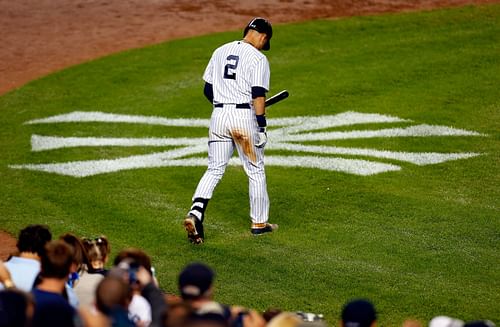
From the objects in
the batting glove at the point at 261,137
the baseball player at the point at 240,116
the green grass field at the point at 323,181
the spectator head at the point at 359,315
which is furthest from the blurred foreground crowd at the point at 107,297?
the batting glove at the point at 261,137

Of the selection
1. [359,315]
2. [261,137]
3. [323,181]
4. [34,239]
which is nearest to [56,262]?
[34,239]

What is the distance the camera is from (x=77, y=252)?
759cm

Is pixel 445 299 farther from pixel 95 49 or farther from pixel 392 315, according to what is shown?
pixel 95 49

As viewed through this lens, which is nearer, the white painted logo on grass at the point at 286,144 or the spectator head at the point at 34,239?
the spectator head at the point at 34,239

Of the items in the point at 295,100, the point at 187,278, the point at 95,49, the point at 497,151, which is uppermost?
the point at 95,49

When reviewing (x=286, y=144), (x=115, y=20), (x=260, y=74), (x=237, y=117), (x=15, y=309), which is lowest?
(x=15, y=309)

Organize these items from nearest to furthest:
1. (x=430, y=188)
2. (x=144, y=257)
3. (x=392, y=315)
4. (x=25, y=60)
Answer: (x=144, y=257) → (x=392, y=315) → (x=430, y=188) → (x=25, y=60)

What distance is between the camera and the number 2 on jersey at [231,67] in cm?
1137

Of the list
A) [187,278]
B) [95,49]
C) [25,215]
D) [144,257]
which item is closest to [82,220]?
[25,215]

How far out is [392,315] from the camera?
933 cm

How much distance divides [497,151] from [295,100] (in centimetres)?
350

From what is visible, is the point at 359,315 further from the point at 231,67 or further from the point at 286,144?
the point at 286,144

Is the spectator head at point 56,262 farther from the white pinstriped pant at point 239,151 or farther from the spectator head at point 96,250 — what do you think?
the white pinstriped pant at point 239,151

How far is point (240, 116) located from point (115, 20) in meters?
9.76
